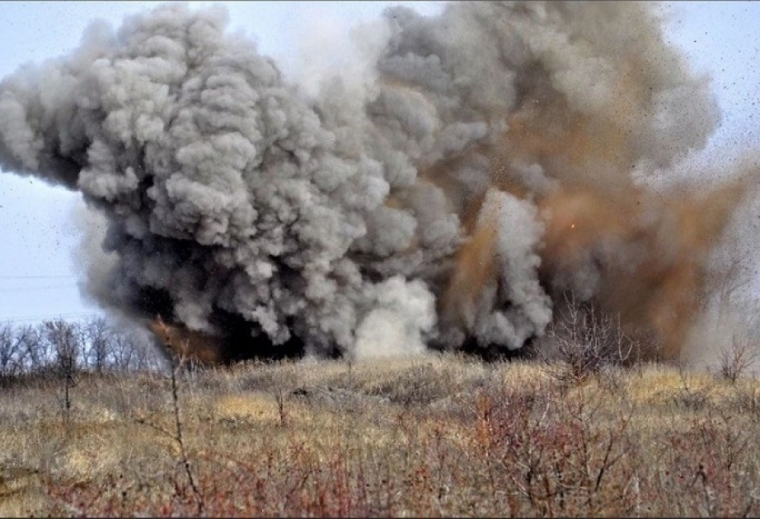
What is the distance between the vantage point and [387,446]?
40.7 ft

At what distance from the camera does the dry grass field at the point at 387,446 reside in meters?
8.13

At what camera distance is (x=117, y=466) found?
1266 centimetres

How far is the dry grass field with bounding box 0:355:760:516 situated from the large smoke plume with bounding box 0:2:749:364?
241 inches

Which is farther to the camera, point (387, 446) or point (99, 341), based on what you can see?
point (99, 341)

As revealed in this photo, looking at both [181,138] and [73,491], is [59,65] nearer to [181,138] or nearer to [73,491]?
[181,138]

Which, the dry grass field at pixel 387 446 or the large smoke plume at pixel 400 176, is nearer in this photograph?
the dry grass field at pixel 387 446

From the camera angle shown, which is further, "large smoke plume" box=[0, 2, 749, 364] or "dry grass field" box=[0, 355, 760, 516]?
"large smoke plume" box=[0, 2, 749, 364]

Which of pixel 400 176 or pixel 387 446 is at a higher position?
pixel 400 176

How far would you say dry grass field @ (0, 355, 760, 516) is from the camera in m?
8.13

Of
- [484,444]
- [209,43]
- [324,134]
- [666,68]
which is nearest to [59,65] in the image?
[209,43]

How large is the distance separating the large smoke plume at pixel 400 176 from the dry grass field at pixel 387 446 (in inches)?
241

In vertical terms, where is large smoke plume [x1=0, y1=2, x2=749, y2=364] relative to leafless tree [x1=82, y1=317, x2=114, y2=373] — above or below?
above

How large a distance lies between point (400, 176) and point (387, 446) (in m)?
22.4

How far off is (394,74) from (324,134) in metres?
5.47
